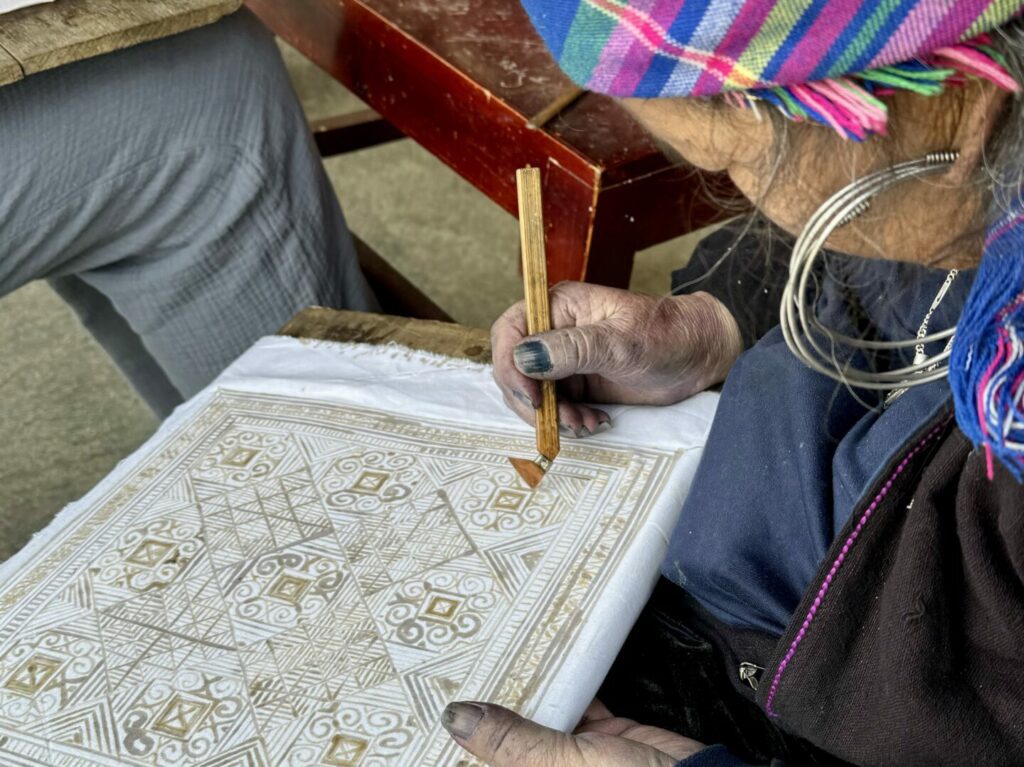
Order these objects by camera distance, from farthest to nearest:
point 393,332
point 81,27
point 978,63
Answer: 1. point 393,332
2. point 81,27
3. point 978,63

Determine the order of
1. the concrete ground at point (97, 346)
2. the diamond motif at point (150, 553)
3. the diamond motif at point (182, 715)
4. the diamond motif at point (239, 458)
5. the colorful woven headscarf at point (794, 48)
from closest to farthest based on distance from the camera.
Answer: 1. the colorful woven headscarf at point (794, 48)
2. the diamond motif at point (182, 715)
3. the diamond motif at point (150, 553)
4. the diamond motif at point (239, 458)
5. the concrete ground at point (97, 346)

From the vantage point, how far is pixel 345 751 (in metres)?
0.67

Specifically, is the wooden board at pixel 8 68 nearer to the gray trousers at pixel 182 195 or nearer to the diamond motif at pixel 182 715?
the gray trousers at pixel 182 195

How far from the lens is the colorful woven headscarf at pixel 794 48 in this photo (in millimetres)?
446

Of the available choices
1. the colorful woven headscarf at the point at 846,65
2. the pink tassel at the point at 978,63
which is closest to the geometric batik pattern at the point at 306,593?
the colorful woven headscarf at the point at 846,65

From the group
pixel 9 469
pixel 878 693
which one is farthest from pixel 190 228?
pixel 878 693

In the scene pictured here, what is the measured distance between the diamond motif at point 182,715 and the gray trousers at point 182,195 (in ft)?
2.19

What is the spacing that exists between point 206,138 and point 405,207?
1451mm

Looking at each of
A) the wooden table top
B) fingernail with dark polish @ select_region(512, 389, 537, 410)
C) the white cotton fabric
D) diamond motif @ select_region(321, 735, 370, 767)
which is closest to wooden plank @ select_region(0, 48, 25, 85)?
the wooden table top

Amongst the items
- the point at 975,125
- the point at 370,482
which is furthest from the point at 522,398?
the point at 975,125

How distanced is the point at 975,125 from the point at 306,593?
59 centimetres

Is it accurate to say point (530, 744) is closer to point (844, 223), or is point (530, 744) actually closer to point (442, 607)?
point (442, 607)

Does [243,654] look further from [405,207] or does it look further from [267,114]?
[405,207]

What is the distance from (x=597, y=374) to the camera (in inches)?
36.8
